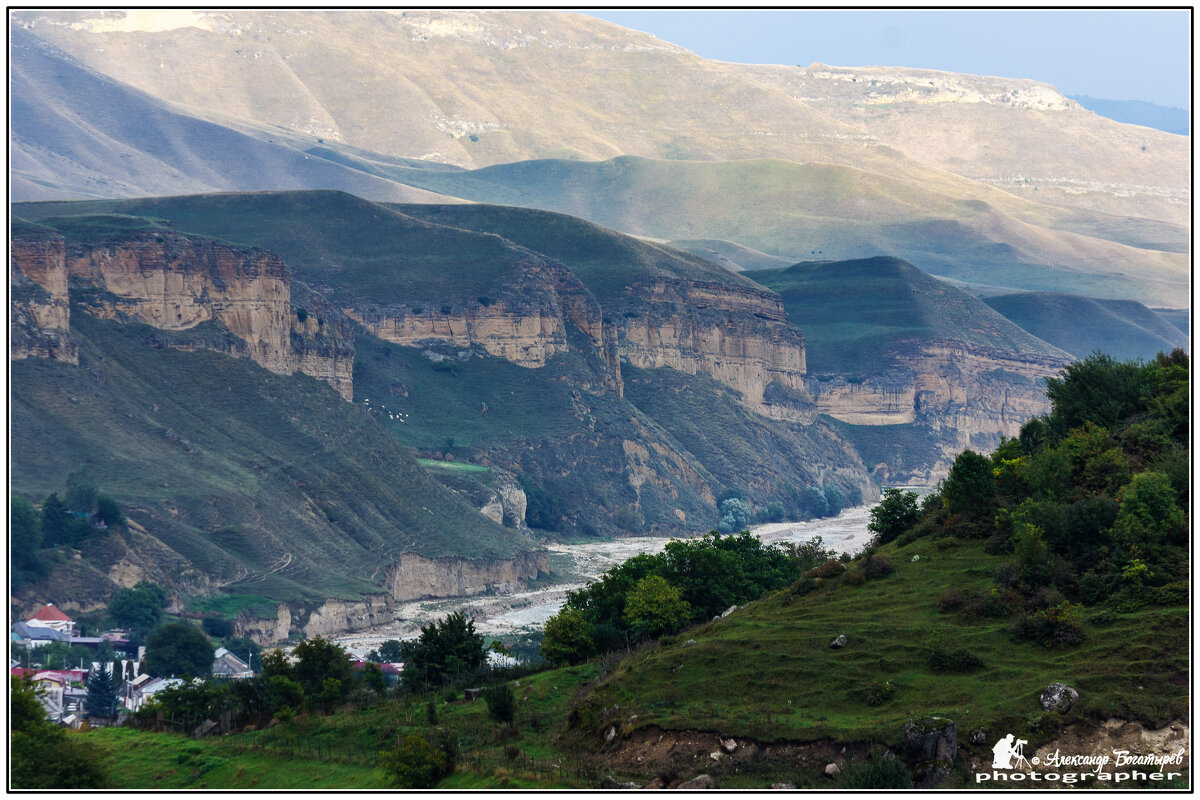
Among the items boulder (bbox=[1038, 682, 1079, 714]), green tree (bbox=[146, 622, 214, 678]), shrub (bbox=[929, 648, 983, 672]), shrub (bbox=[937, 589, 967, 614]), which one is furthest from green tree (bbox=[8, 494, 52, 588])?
boulder (bbox=[1038, 682, 1079, 714])

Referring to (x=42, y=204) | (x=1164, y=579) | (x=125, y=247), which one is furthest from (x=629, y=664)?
(x=42, y=204)

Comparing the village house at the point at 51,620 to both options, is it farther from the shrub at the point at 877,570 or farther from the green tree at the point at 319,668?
the shrub at the point at 877,570

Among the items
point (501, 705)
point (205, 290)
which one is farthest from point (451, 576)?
point (501, 705)

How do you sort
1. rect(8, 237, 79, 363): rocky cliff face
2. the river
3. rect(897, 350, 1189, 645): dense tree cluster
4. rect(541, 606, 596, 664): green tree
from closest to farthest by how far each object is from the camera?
rect(897, 350, 1189, 645): dense tree cluster, rect(541, 606, 596, 664): green tree, the river, rect(8, 237, 79, 363): rocky cliff face

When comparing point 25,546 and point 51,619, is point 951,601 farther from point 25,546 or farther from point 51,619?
point 25,546

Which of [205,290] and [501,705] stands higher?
[205,290]

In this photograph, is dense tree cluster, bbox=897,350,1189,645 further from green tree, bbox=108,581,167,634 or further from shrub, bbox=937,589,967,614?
green tree, bbox=108,581,167,634
